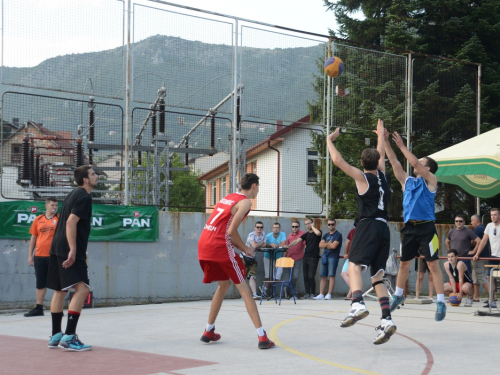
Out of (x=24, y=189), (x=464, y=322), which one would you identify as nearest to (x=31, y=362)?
(x=464, y=322)

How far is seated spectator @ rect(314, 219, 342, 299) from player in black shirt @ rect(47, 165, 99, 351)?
30.9 ft

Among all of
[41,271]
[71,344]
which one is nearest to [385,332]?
[71,344]

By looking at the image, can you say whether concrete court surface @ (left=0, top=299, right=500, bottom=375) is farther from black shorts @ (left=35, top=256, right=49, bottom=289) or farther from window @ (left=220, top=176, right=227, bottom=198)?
window @ (left=220, top=176, right=227, bottom=198)

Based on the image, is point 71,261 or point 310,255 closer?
point 71,261

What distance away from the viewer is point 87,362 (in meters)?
6.60

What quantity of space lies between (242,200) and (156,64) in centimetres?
Answer: 827

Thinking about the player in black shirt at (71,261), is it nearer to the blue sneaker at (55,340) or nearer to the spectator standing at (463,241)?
the blue sneaker at (55,340)

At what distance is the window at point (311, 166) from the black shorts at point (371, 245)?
869 centimetres

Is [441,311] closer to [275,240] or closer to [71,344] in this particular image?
[71,344]

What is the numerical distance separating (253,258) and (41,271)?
529cm

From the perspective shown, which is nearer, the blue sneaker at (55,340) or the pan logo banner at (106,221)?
the blue sneaker at (55,340)

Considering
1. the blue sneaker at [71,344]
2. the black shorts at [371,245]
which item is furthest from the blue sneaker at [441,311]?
the blue sneaker at [71,344]

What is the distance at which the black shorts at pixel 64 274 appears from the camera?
7.41 metres

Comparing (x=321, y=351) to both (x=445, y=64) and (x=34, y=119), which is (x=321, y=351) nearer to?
(x=34, y=119)
